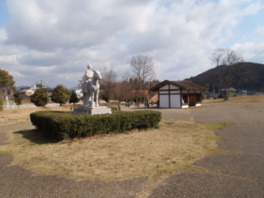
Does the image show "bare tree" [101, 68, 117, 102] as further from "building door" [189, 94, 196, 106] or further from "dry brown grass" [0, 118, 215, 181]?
"dry brown grass" [0, 118, 215, 181]

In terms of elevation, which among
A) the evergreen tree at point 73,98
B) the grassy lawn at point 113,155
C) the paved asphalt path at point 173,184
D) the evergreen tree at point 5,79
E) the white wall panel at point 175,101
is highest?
the evergreen tree at point 5,79

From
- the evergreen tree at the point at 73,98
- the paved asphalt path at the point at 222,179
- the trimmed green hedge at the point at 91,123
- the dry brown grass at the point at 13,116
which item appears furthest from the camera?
the evergreen tree at the point at 73,98

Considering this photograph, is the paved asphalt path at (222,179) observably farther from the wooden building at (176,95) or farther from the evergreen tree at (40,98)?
the evergreen tree at (40,98)

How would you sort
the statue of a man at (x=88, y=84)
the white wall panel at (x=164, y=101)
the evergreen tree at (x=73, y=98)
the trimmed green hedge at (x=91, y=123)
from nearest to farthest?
1. the trimmed green hedge at (x=91, y=123)
2. the statue of a man at (x=88, y=84)
3. the white wall panel at (x=164, y=101)
4. the evergreen tree at (x=73, y=98)

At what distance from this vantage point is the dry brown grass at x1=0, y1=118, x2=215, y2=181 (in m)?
4.27

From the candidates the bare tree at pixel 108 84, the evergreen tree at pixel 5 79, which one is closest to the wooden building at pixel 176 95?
the bare tree at pixel 108 84

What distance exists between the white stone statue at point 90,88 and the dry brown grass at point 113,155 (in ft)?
9.40

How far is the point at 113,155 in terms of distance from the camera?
5.42 metres

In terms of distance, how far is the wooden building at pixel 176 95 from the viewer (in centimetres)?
2555

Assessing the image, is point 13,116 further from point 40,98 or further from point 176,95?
point 176,95

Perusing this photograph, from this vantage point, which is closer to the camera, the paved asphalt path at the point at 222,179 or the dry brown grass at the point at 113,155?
the paved asphalt path at the point at 222,179

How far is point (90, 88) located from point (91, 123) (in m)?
2.92

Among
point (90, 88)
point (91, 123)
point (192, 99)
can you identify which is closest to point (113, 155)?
point (91, 123)

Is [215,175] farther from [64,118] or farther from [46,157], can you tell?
[64,118]
